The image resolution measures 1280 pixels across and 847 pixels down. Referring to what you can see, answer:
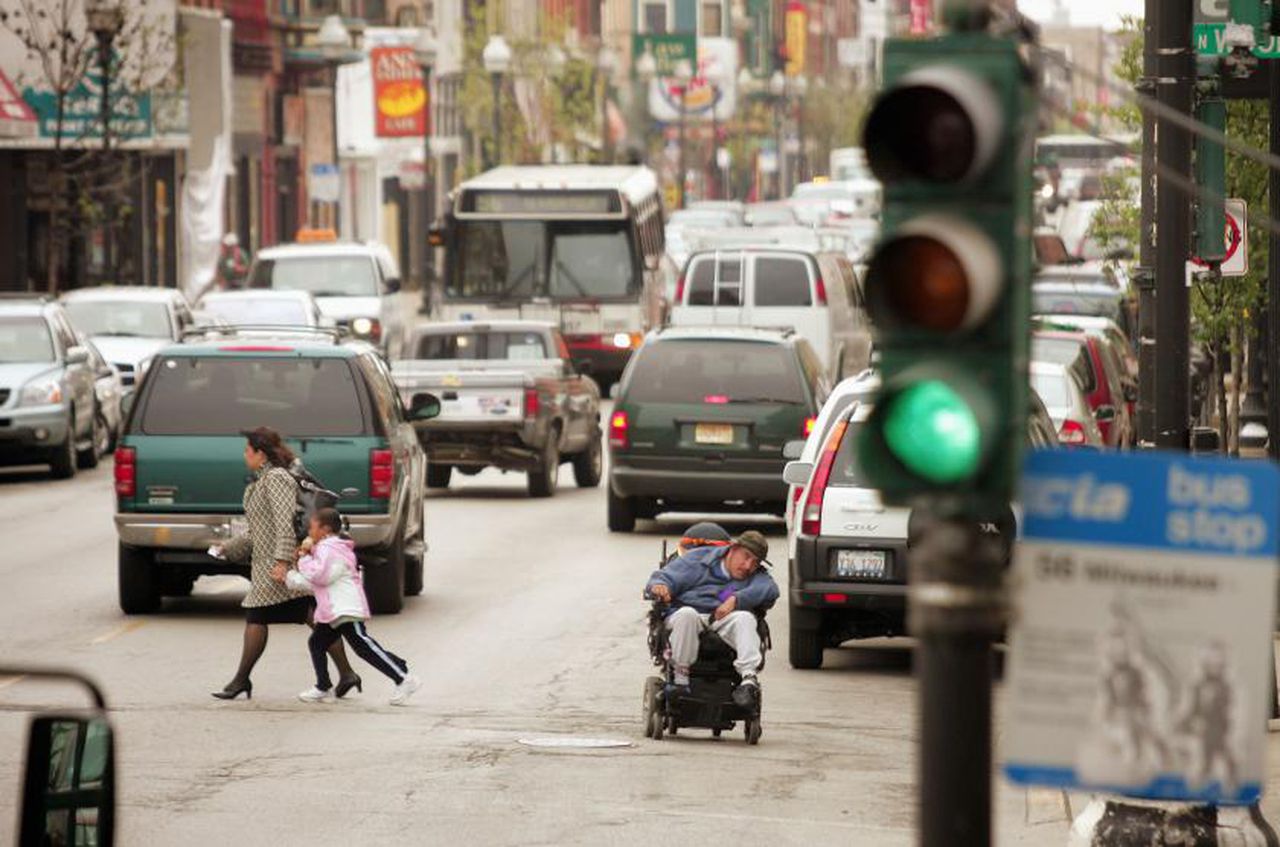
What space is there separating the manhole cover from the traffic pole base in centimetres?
351

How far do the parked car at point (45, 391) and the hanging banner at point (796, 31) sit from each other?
120 metres

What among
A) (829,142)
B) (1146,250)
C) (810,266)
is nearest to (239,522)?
(1146,250)

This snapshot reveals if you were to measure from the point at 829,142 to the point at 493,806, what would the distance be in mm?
122950

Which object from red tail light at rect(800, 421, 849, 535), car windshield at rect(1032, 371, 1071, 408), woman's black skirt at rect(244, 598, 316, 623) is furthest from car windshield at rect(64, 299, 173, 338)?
woman's black skirt at rect(244, 598, 316, 623)

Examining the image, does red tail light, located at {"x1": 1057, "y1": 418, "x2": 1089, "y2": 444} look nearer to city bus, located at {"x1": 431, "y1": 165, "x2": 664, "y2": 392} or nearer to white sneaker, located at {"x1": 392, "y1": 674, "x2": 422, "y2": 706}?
white sneaker, located at {"x1": 392, "y1": 674, "x2": 422, "y2": 706}

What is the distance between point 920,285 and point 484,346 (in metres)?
24.7

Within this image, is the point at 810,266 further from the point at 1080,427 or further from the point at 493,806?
the point at 493,806

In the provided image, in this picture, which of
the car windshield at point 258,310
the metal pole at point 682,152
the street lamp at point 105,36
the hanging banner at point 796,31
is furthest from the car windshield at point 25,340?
the hanging banner at point 796,31

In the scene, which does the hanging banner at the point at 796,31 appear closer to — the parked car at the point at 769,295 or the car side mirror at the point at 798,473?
the parked car at the point at 769,295

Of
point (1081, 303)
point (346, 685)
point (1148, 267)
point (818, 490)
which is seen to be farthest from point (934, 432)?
point (1081, 303)

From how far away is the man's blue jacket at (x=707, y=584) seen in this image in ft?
47.3

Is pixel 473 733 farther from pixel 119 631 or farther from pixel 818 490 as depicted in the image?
pixel 119 631

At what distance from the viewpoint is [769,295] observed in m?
38.1

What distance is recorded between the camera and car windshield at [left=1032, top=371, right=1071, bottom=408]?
24.0 m
